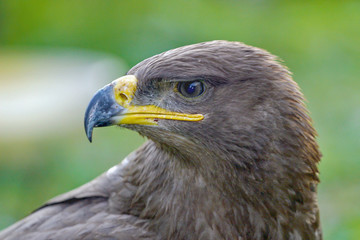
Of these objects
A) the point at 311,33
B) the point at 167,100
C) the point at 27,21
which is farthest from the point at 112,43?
the point at 167,100

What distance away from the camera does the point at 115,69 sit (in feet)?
26.4

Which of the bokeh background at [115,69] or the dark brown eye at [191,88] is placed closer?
the dark brown eye at [191,88]

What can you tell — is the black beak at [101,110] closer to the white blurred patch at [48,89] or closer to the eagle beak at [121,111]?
the eagle beak at [121,111]

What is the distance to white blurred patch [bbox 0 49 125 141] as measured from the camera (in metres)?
6.84

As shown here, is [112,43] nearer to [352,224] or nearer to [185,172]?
[352,224]

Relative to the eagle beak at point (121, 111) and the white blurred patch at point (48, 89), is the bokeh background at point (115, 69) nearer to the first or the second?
the white blurred patch at point (48, 89)

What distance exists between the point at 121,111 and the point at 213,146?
544mm

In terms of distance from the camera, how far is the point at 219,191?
3.56 m

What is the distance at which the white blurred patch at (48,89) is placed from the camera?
22.4 ft

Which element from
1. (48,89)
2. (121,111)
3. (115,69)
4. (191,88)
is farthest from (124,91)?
(115,69)

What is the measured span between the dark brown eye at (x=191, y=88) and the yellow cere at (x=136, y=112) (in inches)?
4.6

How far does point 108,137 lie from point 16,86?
1303mm

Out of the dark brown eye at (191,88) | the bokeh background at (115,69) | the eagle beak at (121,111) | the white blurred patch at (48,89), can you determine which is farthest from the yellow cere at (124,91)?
the white blurred patch at (48,89)

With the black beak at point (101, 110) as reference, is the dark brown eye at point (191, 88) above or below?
above
